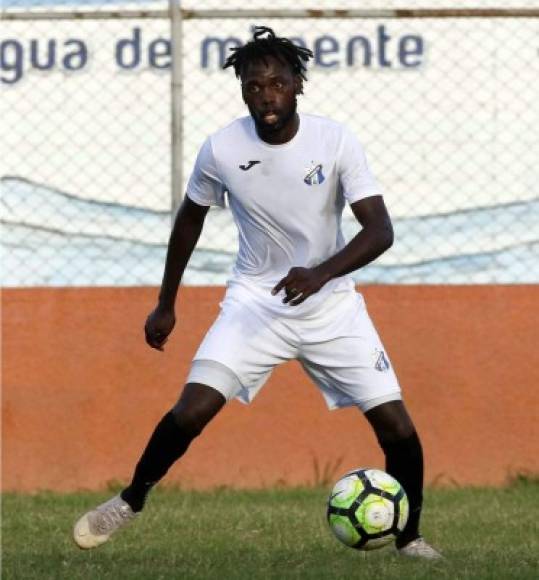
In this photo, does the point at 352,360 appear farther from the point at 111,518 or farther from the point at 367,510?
the point at 111,518

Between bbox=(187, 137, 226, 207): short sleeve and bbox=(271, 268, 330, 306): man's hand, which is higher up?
bbox=(187, 137, 226, 207): short sleeve

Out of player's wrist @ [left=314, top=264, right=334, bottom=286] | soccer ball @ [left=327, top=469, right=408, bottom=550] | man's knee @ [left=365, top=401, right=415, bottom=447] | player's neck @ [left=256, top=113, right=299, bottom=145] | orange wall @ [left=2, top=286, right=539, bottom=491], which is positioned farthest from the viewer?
orange wall @ [left=2, top=286, right=539, bottom=491]

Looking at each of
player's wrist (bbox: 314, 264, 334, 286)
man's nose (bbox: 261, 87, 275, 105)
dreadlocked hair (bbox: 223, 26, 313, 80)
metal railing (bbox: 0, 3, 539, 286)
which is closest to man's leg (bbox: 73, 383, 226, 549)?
player's wrist (bbox: 314, 264, 334, 286)

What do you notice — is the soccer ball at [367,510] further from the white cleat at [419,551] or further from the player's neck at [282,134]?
the player's neck at [282,134]

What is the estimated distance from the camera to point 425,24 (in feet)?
43.6

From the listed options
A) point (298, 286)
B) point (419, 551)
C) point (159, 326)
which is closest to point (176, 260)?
point (159, 326)

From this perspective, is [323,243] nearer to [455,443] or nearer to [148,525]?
[148,525]

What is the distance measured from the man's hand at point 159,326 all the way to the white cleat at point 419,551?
1.28 m

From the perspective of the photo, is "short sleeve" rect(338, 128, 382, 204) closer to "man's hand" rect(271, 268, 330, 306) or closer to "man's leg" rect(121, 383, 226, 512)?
"man's hand" rect(271, 268, 330, 306)

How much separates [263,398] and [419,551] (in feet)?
10.2

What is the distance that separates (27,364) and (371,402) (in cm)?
370

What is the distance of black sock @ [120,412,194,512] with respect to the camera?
266 inches

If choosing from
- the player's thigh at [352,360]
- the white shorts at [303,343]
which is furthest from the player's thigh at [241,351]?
the player's thigh at [352,360]

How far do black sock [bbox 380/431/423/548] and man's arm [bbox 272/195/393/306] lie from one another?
32.9 inches
